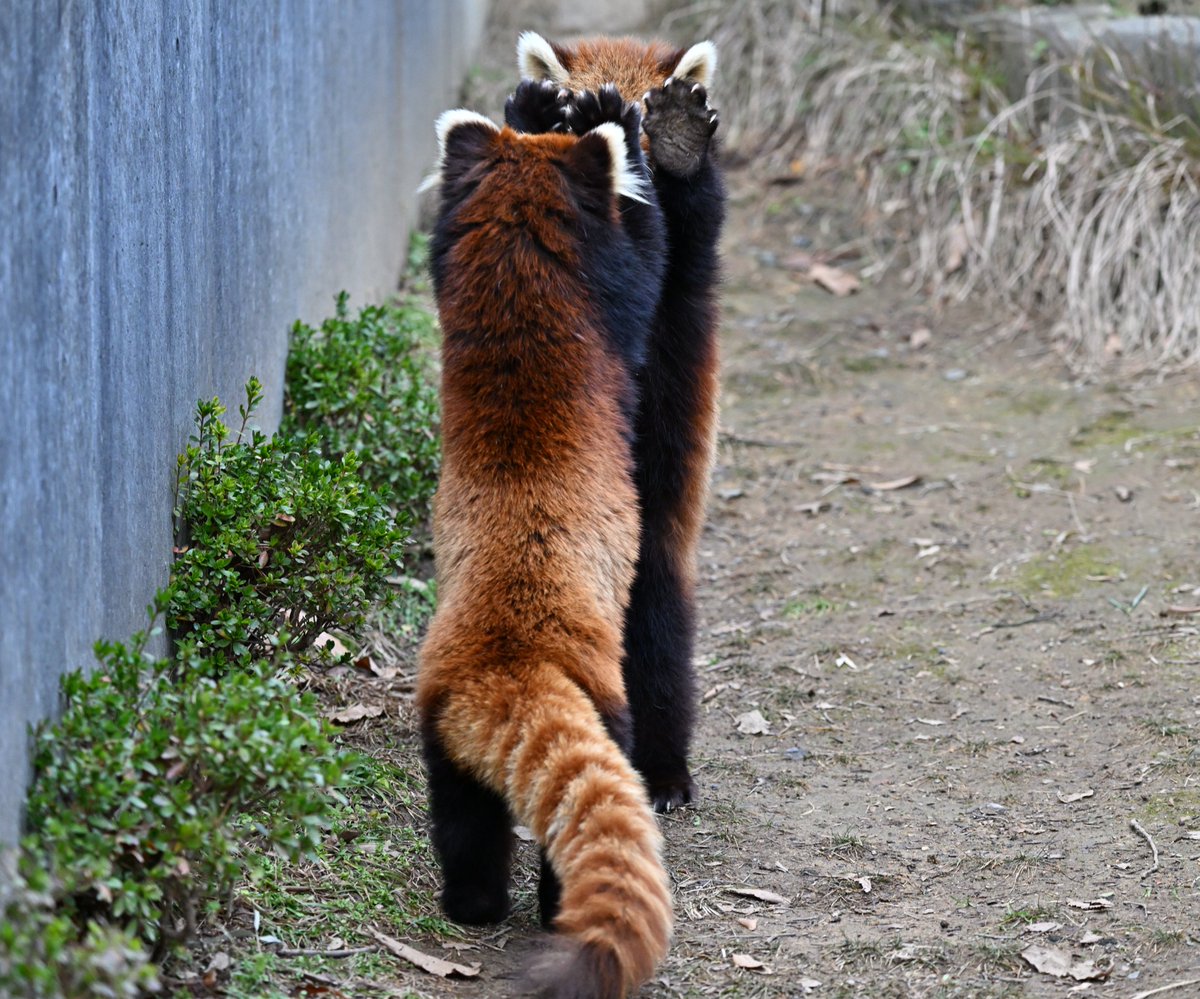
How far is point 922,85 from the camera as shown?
9.04 meters

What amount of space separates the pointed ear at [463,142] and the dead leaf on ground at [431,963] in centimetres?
187

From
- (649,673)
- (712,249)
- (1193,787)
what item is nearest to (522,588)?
(649,673)

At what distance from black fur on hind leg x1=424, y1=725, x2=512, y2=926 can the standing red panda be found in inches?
35.9

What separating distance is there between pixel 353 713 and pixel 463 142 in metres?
1.82

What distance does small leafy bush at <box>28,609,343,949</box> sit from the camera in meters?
2.43

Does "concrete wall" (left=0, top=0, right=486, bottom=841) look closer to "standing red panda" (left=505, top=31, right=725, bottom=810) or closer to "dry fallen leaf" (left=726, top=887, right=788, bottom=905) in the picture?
"standing red panda" (left=505, top=31, right=725, bottom=810)

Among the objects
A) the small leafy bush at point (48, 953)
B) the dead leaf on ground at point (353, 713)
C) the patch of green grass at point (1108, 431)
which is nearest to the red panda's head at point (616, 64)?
the dead leaf on ground at point (353, 713)

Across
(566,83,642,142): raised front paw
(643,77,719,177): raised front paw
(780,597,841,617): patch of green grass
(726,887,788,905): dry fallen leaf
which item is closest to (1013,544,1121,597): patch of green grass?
(780,597,841,617): patch of green grass

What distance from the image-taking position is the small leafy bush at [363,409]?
471 cm

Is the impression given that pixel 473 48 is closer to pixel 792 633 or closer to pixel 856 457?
pixel 856 457

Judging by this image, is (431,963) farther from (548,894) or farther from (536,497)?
(536,497)

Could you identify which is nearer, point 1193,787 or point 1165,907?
point 1165,907

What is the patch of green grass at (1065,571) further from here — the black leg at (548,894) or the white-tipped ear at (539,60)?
the black leg at (548,894)

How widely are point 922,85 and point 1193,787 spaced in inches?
244
